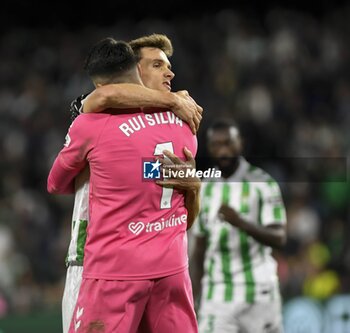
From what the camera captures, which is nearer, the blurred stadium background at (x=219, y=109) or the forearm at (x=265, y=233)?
the forearm at (x=265, y=233)

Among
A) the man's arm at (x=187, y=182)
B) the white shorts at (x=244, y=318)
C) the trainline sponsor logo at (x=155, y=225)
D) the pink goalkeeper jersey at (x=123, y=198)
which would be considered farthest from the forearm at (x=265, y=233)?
the pink goalkeeper jersey at (x=123, y=198)

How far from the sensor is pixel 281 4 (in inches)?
663

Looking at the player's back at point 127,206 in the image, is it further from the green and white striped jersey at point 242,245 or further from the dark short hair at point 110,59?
the green and white striped jersey at point 242,245

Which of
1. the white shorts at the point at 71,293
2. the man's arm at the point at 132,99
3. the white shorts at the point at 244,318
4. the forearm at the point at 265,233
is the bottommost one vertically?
the white shorts at the point at 244,318

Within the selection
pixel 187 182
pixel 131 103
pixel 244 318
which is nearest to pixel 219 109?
pixel 244 318

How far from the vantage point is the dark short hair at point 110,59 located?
4.68 meters

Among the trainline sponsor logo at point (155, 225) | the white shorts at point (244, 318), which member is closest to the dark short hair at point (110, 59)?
the trainline sponsor logo at point (155, 225)

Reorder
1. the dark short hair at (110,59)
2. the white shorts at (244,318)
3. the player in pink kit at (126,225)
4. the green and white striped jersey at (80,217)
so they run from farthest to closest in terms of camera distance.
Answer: the white shorts at (244,318)
the green and white striped jersey at (80,217)
the dark short hair at (110,59)
the player in pink kit at (126,225)

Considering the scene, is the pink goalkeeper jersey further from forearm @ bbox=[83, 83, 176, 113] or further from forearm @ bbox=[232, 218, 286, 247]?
forearm @ bbox=[232, 218, 286, 247]

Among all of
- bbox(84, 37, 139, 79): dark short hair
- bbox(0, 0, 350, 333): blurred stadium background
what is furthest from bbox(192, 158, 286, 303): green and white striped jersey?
bbox(84, 37, 139, 79): dark short hair

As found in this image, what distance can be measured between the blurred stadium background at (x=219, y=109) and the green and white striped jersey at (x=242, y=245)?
1646 mm

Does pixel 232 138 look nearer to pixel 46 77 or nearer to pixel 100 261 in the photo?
pixel 100 261

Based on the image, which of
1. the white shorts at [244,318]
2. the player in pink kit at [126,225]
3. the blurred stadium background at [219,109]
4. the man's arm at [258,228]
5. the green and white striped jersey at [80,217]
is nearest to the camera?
the player in pink kit at [126,225]

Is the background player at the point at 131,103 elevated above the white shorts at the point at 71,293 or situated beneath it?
elevated above
